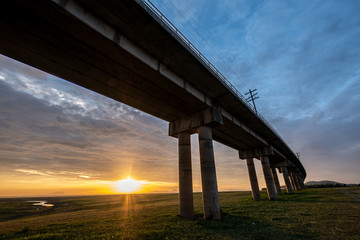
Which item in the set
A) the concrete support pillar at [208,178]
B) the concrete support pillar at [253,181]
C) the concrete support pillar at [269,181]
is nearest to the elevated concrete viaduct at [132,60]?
the concrete support pillar at [208,178]

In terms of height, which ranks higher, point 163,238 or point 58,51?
point 58,51

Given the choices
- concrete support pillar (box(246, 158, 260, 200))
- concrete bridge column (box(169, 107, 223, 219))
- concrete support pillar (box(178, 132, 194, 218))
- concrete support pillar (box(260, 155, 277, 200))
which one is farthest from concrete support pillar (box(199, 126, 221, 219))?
concrete support pillar (box(260, 155, 277, 200))

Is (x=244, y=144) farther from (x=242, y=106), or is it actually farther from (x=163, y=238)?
(x=163, y=238)

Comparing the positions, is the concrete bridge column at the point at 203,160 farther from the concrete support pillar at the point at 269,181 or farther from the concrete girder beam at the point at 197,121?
the concrete support pillar at the point at 269,181

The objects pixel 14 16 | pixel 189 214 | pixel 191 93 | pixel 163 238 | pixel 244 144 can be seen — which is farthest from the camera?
pixel 244 144

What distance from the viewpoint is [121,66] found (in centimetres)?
953

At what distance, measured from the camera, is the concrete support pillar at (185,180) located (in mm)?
13414

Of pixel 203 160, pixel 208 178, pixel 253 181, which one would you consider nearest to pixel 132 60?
pixel 203 160

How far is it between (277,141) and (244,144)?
746cm

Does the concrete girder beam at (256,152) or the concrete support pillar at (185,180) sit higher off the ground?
the concrete girder beam at (256,152)

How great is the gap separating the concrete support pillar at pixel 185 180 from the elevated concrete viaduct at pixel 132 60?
0.08 meters

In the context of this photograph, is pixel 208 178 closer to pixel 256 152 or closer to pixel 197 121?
pixel 197 121

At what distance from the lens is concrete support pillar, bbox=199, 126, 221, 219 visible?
12.3 metres

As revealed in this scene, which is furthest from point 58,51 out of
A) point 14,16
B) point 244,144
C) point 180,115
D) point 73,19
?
point 244,144
